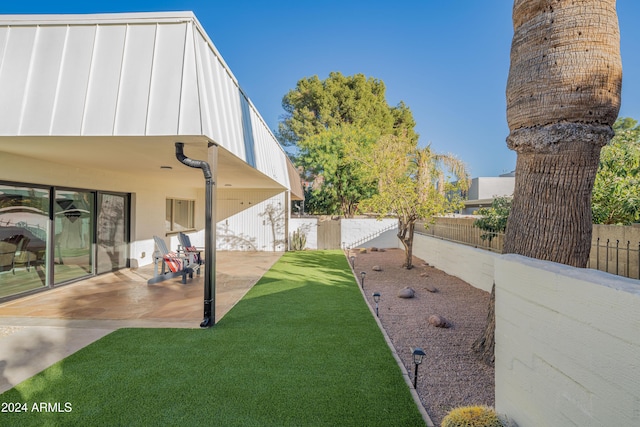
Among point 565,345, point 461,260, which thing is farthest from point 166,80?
point 461,260

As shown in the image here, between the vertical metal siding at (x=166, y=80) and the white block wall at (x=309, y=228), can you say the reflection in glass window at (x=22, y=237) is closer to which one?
the vertical metal siding at (x=166, y=80)

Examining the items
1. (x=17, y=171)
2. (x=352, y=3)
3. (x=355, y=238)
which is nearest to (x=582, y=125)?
(x=17, y=171)

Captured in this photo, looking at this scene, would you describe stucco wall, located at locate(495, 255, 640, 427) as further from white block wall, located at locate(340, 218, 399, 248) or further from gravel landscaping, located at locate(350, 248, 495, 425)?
white block wall, located at locate(340, 218, 399, 248)

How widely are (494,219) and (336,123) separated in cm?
1525

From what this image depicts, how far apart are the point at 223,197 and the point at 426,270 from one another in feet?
28.3

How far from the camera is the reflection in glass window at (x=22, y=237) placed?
5590 mm

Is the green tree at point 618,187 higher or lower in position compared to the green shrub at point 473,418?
higher

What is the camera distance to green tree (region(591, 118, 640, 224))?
4.50 metres

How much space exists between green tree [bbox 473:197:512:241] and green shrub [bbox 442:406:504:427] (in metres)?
4.80

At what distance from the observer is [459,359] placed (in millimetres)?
3510

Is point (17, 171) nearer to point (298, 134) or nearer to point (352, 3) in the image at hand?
point (352, 3)

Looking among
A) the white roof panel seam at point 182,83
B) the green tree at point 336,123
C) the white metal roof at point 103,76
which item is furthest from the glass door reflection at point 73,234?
the green tree at point 336,123

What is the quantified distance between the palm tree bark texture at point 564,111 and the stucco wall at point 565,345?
98 centimetres

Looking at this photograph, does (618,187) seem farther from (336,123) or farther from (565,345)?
(336,123)
